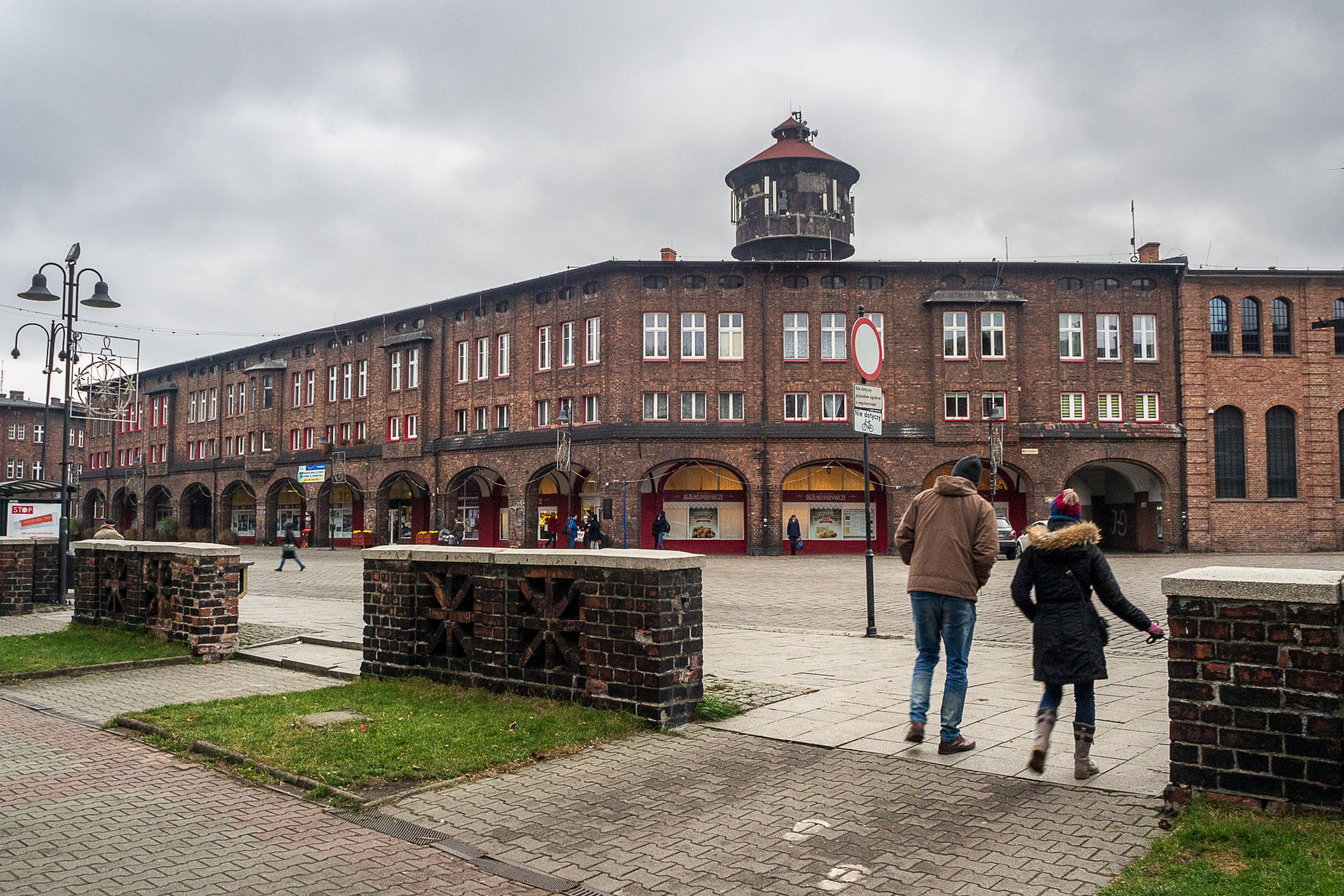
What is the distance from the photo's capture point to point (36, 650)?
11562 mm

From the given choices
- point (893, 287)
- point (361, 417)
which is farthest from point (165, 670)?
point (361, 417)

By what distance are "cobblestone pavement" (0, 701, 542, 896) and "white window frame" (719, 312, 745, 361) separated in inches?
1372

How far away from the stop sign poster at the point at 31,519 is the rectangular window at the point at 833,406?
2667 centimetres

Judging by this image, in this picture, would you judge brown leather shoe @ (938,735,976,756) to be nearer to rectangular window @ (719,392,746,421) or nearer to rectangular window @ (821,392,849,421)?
rectangular window @ (719,392,746,421)

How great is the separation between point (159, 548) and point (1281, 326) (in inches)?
1684

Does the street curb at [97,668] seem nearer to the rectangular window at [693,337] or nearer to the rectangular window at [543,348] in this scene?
the rectangular window at [693,337]

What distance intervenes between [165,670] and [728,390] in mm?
31114

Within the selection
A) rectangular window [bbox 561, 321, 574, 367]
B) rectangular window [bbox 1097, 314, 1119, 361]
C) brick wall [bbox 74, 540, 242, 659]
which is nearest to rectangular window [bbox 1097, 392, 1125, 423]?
rectangular window [bbox 1097, 314, 1119, 361]

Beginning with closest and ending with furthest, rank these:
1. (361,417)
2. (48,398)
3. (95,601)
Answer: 1. (95,601)
2. (48,398)
3. (361,417)

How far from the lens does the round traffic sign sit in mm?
13977

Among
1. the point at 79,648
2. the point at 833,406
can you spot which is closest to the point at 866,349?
the point at 79,648

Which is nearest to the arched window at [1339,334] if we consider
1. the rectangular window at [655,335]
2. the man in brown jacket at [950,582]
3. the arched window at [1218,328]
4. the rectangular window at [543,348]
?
the arched window at [1218,328]

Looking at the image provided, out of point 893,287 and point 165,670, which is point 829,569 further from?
point 165,670

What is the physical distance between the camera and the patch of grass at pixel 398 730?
6164 mm
